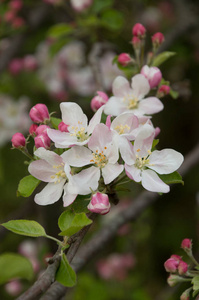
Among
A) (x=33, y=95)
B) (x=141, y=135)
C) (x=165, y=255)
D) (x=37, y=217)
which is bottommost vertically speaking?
(x=165, y=255)

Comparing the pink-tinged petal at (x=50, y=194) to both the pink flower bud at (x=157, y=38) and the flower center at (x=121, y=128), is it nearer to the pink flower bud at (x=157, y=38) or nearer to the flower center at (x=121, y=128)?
the flower center at (x=121, y=128)

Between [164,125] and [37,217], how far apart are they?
135cm

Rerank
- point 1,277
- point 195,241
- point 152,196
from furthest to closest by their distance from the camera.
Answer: point 195,241
point 152,196
point 1,277

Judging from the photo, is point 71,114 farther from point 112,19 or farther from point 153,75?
point 112,19

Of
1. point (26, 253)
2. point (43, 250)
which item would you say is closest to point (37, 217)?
point (26, 253)

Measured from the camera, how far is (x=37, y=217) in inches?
134

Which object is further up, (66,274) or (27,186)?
(27,186)

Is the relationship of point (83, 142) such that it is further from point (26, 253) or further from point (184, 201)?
point (184, 201)

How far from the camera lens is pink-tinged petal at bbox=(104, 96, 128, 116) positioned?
1479 mm

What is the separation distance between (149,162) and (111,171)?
16 cm

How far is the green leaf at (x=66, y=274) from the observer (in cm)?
115

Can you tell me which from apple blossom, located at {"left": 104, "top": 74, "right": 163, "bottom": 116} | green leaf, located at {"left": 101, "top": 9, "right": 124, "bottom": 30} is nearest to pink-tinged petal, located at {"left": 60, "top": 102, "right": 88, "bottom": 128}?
apple blossom, located at {"left": 104, "top": 74, "right": 163, "bottom": 116}

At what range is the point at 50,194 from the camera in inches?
50.1

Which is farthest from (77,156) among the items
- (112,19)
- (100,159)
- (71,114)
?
(112,19)
